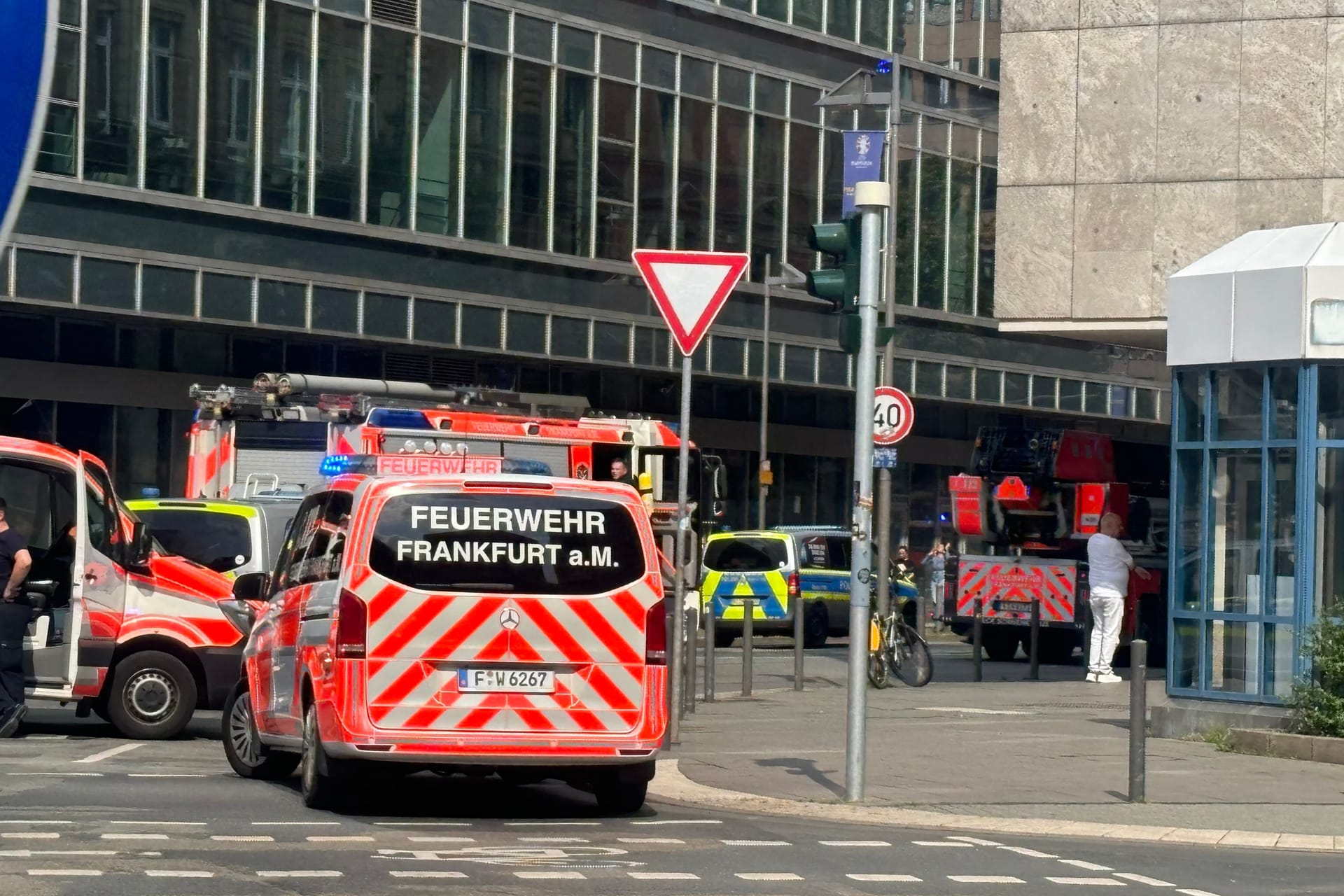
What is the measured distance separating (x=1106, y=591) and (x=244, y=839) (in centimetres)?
1439

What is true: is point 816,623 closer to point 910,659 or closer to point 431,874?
point 910,659

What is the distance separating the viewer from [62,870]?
8.61 m

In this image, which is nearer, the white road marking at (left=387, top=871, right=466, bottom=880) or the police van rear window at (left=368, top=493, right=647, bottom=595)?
the white road marking at (left=387, top=871, right=466, bottom=880)

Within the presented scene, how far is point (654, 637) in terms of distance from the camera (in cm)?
1126

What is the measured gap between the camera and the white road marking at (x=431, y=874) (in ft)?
28.6

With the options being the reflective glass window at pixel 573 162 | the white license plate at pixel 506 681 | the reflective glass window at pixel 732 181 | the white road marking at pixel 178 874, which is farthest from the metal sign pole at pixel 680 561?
the reflective glass window at pixel 732 181

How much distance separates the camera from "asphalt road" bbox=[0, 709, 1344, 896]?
28.2 ft

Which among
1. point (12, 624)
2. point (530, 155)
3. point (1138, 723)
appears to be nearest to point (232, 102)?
point (530, 155)

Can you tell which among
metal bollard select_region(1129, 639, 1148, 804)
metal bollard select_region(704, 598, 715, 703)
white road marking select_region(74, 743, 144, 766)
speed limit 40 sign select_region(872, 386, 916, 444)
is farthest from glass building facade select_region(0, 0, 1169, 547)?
metal bollard select_region(1129, 639, 1148, 804)

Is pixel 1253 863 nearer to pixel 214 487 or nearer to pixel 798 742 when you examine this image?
pixel 798 742

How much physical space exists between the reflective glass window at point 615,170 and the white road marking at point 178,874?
34.0m

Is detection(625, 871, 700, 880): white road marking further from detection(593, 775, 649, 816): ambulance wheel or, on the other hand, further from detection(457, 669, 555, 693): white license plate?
detection(593, 775, 649, 816): ambulance wheel

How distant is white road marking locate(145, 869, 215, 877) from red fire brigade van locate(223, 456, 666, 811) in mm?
2083

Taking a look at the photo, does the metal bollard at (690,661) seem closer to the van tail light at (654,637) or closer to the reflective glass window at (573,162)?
the van tail light at (654,637)
